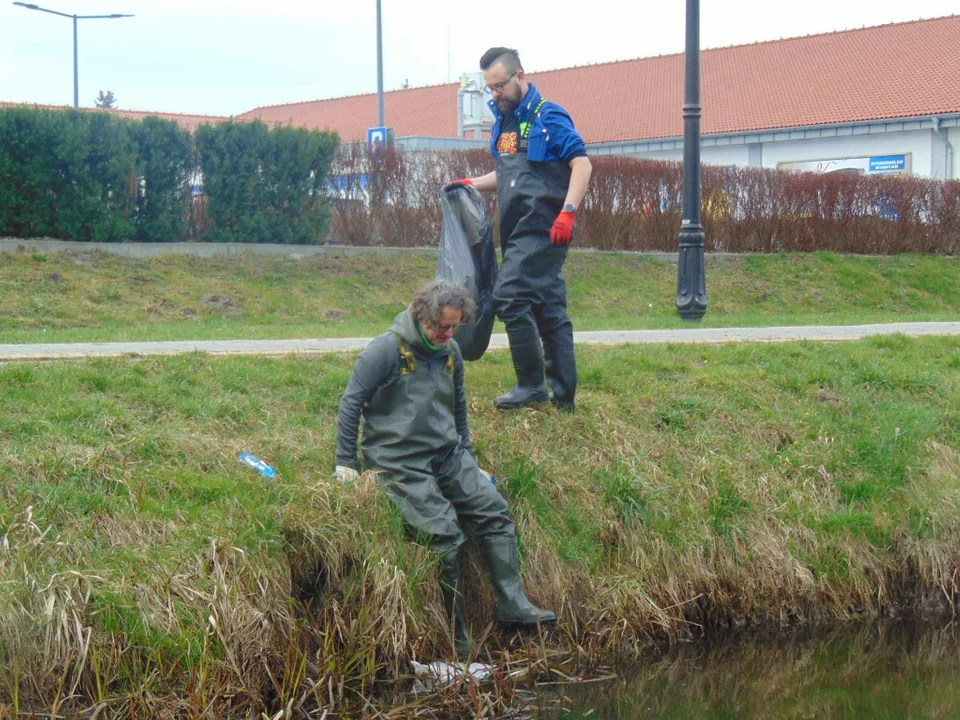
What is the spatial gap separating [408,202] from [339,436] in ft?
38.5

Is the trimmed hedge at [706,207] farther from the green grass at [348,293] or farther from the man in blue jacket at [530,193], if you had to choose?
the man in blue jacket at [530,193]

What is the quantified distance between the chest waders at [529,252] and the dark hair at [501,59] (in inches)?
10.9

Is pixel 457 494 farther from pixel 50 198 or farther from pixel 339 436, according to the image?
pixel 50 198

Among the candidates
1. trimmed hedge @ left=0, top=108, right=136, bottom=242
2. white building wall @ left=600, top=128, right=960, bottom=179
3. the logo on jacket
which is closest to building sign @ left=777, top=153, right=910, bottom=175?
white building wall @ left=600, top=128, right=960, bottom=179

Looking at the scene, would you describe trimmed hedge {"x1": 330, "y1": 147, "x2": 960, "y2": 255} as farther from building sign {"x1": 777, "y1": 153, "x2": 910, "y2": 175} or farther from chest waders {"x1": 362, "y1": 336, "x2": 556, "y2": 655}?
chest waders {"x1": 362, "y1": 336, "x2": 556, "y2": 655}

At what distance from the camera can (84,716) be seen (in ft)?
14.8

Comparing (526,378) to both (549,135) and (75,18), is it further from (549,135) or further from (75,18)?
(75,18)

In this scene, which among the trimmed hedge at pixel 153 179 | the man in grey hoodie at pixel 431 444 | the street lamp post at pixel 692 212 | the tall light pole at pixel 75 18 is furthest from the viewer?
the tall light pole at pixel 75 18

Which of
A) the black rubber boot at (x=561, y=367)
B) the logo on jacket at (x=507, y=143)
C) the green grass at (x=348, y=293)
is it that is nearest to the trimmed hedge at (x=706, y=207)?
the green grass at (x=348, y=293)

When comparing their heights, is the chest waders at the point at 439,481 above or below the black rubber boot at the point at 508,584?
above

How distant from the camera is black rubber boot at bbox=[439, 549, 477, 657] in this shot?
5.42m

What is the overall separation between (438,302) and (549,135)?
64.6 inches

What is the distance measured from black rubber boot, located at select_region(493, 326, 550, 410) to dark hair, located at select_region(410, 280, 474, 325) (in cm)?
136

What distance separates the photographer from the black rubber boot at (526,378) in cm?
661
